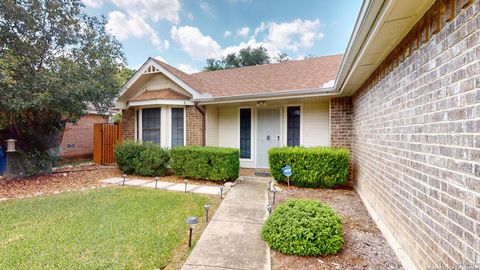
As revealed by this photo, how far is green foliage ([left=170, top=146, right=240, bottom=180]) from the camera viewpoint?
6.77 metres

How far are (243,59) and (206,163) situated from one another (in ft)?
62.4

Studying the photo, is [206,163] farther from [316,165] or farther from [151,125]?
[151,125]

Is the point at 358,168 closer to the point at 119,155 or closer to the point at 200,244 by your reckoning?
the point at 200,244

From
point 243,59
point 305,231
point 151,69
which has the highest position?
point 243,59

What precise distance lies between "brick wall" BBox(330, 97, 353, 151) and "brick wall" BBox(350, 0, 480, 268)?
11.7 ft

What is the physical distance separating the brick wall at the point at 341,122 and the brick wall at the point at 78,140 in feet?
44.4

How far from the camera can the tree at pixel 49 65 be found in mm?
6184

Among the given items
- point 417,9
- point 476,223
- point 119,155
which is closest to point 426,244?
point 476,223

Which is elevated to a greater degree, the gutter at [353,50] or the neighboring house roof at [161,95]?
the neighboring house roof at [161,95]

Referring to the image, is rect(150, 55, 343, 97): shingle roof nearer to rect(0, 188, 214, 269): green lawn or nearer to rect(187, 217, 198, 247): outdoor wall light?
rect(0, 188, 214, 269): green lawn

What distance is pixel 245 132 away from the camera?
353 inches

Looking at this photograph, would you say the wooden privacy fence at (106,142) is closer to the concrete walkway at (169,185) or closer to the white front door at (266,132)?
the concrete walkway at (169,185)

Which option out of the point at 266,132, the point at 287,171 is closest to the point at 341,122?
the point at 287,171

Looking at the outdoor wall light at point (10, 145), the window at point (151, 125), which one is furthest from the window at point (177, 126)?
the outdoor wall light at point (10, 145)
